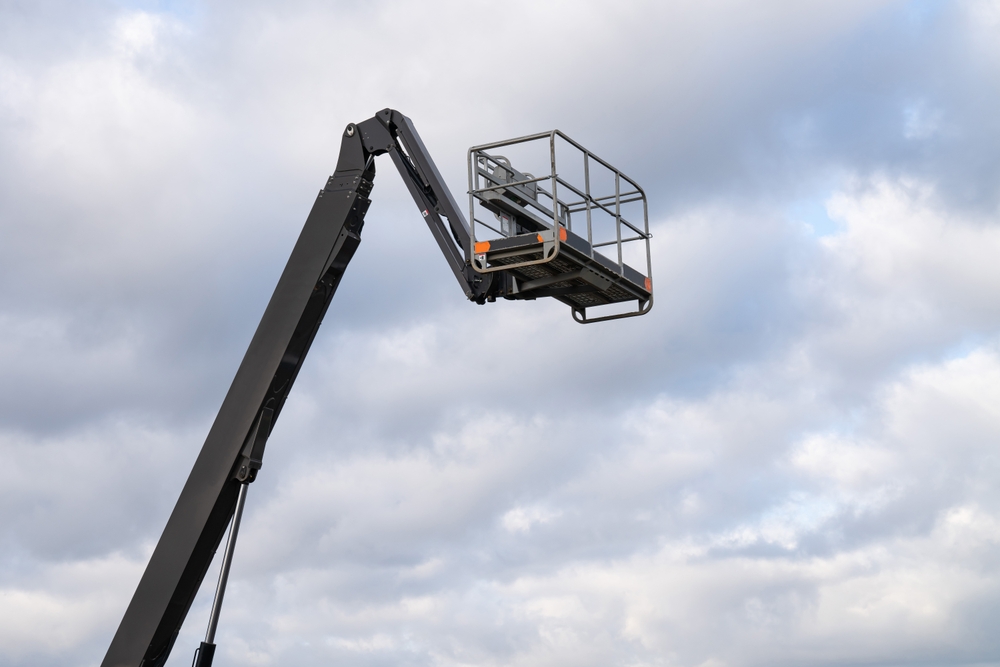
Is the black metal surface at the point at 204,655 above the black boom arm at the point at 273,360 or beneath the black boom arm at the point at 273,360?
beneath

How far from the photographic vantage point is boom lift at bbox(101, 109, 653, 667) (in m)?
11.2

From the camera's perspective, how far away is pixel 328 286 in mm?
11891

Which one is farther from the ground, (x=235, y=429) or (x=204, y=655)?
(x=235, y=429)

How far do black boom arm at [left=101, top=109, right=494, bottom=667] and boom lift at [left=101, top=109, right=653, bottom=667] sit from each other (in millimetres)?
11

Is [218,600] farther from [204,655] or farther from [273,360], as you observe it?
[273,360]

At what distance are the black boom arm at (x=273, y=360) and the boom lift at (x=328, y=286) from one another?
0.04ft

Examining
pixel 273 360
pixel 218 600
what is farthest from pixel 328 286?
pixel 218 600

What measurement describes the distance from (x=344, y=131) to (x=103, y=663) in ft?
19.5

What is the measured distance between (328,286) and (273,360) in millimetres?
945

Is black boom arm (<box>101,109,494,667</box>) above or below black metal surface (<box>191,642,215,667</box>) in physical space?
above

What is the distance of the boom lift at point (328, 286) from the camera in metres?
11.2

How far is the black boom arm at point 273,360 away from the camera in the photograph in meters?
11.4

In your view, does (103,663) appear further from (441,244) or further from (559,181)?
(559,181)

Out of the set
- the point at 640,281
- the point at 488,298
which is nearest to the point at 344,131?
the point at 488,298
